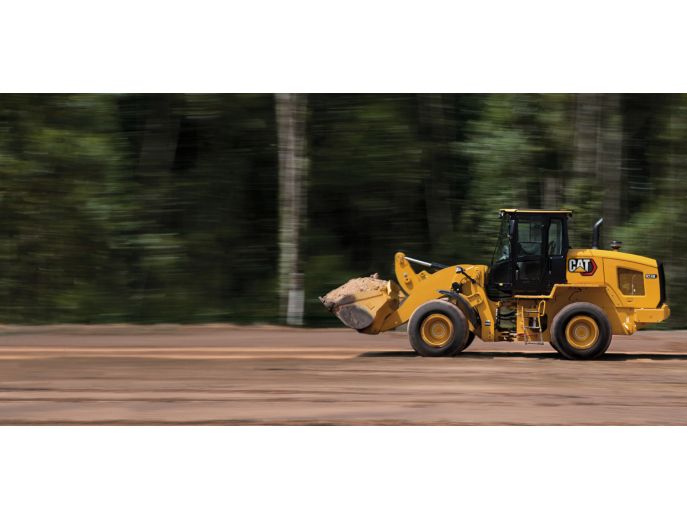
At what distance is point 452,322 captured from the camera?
1420cm

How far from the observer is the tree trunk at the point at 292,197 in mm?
20094

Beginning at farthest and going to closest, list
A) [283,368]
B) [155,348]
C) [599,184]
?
1. [599,184]
2. [155,348]
3. [283,368]

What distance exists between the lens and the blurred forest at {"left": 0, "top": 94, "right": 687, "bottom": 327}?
2016 centimetres

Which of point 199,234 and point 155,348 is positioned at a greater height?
point 199,234

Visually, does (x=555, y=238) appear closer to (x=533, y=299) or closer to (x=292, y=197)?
(x=533, y=299)

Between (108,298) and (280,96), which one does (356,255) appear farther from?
(108,298)

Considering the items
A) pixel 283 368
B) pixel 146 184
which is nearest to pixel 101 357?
pixel 283 368

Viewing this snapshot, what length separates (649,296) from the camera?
46.6 feet

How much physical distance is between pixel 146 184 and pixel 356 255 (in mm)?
4954

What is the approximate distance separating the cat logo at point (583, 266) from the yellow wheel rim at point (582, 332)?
2.17 feet

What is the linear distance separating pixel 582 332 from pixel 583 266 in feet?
3.19

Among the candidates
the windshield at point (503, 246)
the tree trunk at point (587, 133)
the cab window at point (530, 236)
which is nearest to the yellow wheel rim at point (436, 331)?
the windshield at point (503, 246)

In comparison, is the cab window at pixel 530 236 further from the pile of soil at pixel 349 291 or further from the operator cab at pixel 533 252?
the pile of soil at pixel 349 291

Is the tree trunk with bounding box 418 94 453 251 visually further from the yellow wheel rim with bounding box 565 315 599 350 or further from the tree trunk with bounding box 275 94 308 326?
the yellow wheel rim with bounding box 565 315 599 350
